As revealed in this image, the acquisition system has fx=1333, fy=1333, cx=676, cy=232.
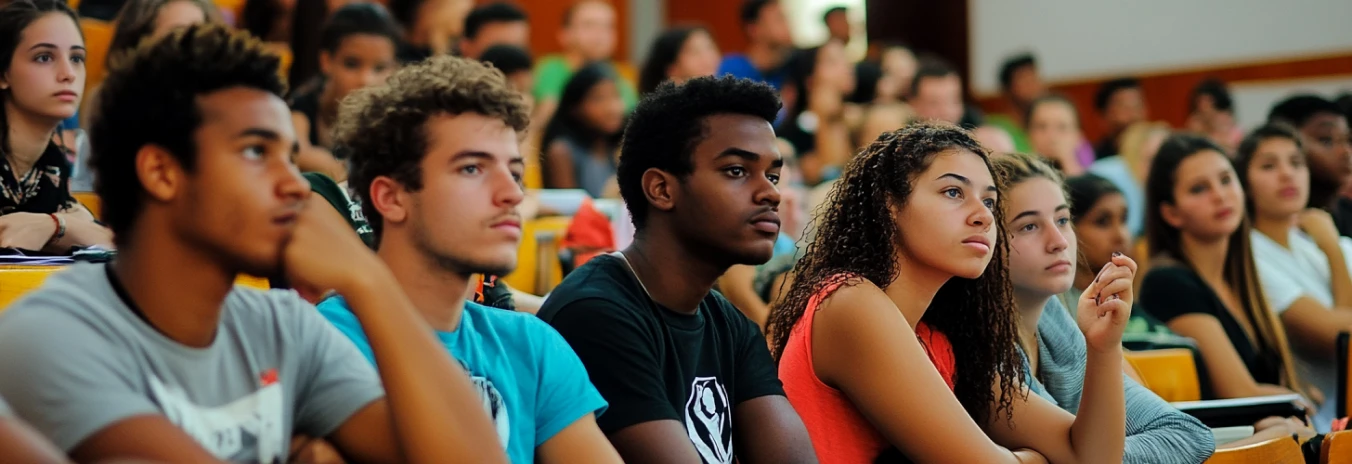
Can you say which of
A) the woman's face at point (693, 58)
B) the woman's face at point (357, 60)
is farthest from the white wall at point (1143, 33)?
the woman's face at point (357, 60)

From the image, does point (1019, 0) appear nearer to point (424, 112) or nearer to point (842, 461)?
point (842, 461)

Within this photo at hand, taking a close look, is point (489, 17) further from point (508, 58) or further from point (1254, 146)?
point (1254, 146)

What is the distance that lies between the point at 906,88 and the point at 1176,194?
3.14 metres

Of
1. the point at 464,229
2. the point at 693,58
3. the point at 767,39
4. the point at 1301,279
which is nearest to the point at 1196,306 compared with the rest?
the point at 1301,279

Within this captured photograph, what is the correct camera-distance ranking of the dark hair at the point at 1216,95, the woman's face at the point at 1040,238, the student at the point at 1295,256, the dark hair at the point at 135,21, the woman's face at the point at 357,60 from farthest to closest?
the dark hair at the point at 1216,95 → the student at the point at 1295,256 → the woman's face at the point at 357,60 → the dark hair at the point at 135,21 → the woman's face at the point at 1040,238

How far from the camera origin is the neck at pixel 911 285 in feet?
8.07

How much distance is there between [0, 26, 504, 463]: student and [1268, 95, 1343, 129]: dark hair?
4.58 m

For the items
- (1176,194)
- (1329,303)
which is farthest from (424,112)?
(1329,303)

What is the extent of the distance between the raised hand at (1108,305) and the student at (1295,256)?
1.97 meters

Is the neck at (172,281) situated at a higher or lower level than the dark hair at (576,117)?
lower

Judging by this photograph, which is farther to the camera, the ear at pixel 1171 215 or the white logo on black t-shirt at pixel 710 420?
the ear at pixel 1171 215

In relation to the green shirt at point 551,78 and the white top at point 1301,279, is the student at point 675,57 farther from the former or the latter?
the white top at point 1301,279

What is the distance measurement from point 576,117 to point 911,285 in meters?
2.64

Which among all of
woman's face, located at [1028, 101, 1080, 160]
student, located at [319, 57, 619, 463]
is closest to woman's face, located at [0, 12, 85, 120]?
student, located at [319, 57, 619, 463]
